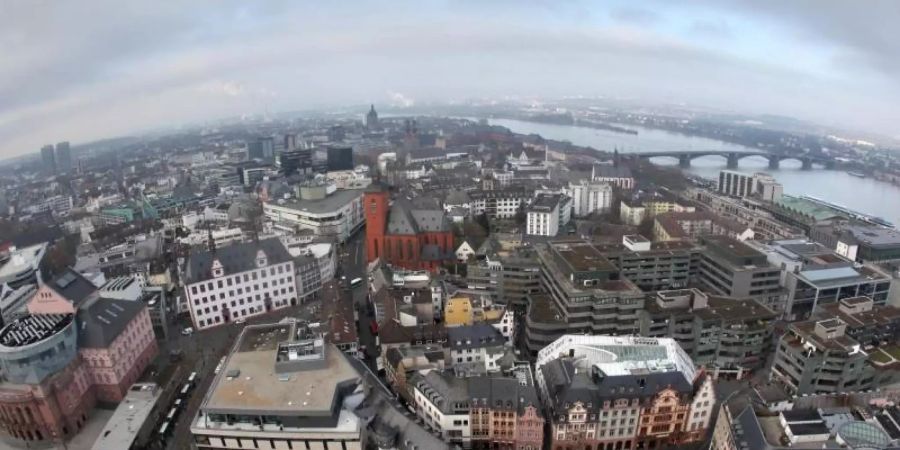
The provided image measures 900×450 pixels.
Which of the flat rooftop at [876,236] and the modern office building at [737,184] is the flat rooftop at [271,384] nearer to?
the flat rooftop at [876,236]

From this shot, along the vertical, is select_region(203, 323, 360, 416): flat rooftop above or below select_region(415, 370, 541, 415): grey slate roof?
above

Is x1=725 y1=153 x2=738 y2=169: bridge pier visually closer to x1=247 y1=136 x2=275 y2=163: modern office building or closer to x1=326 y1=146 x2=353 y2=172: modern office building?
x1=326 y1=146 x2=353 y2=172: modern office building

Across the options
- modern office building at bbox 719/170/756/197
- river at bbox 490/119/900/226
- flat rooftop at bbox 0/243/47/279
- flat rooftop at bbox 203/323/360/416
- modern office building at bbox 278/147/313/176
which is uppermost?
modern office building at bbox 278/147/313/176

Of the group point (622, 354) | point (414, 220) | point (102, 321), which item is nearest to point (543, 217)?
point (414, 220)

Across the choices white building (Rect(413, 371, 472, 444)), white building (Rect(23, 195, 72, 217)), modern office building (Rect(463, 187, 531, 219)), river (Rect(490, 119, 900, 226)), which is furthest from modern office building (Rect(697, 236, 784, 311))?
white building (Rect(23, 195, 72, 217))

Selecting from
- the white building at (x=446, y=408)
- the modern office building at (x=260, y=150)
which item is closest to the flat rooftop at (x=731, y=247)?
the white building at (x=446, y=408)

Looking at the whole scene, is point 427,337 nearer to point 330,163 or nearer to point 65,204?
point 330,163

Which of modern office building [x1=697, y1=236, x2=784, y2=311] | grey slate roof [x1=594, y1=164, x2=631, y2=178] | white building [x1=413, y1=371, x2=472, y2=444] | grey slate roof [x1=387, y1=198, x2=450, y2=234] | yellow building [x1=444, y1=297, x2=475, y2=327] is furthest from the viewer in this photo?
grey slate roof [x1=594, y1=164, x2=631, y2=178]

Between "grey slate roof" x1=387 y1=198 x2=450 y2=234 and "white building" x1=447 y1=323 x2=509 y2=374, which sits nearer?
"white building" x1=447 y1=323 x2=509 y2=374
